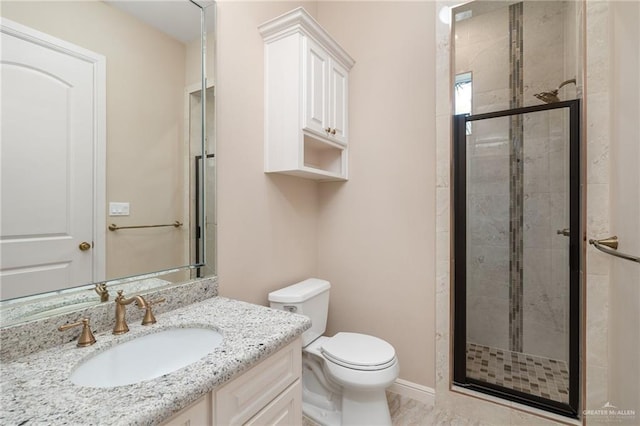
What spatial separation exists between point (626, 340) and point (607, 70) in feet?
3.80

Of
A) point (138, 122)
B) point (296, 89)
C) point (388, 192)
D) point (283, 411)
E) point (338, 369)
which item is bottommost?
point (338, 369)

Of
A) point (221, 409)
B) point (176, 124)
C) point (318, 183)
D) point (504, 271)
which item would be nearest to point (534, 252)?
point (504, 271)

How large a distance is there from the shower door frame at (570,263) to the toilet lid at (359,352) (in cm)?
48

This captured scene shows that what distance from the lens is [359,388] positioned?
1.36m

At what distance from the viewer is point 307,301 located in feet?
5.31

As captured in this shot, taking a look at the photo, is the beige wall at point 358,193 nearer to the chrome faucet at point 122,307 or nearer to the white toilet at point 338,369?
the white toilet at point 338,369

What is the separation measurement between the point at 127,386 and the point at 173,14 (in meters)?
1.37

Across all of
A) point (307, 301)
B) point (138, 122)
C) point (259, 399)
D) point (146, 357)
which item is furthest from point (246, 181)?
point (259, 399)

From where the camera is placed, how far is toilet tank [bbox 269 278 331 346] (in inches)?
61.3

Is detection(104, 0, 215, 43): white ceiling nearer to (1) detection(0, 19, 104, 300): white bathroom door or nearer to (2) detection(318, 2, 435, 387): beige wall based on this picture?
(1) detection(0, 19, 104, 300): white bathroom door

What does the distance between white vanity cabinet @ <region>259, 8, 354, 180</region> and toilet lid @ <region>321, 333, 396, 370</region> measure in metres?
0.95

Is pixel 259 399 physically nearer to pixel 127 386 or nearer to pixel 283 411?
pixel 283 411

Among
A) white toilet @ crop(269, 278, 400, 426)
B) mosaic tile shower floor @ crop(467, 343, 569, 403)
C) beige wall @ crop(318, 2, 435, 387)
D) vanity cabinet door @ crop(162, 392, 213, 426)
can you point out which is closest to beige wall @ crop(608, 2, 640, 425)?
mosaic tile shower floor @ crop(467, 343, 569, 403)

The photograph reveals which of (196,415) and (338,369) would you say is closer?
(196,415)
